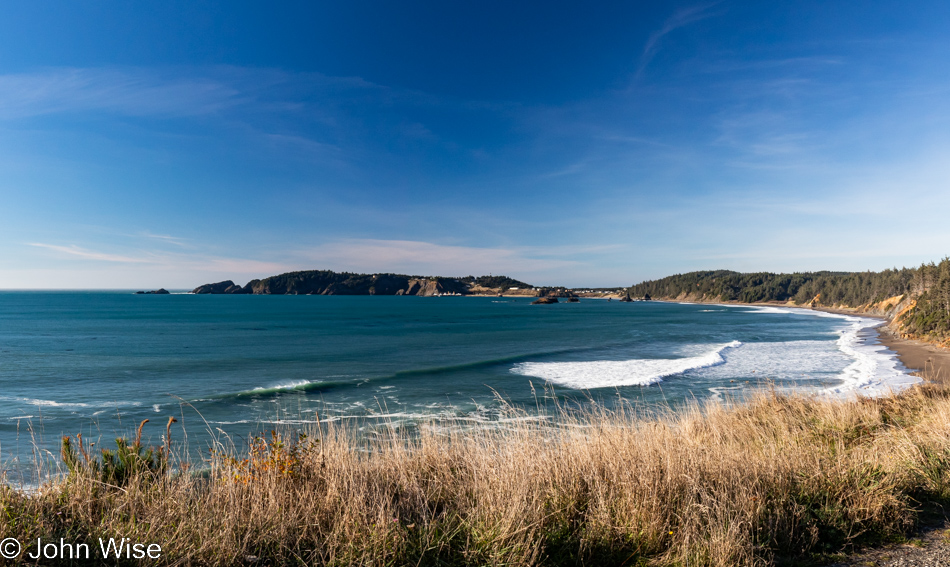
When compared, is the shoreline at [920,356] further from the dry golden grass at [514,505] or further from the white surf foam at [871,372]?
the dry golden grass at [514,505]

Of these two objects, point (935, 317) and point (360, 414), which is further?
point (935, 317)

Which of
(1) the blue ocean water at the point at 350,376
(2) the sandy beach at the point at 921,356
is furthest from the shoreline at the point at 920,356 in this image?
(1) the blue ocean water at the point at 350,376

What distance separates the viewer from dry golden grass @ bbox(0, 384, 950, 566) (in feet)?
12.9

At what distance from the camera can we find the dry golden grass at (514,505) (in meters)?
3.93

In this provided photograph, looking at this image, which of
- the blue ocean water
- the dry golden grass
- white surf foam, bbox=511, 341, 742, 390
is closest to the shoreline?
the blue ocean water

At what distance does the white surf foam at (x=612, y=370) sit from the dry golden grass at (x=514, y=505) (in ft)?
57.0

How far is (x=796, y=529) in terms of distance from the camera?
4.57 meters

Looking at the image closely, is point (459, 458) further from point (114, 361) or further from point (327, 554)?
point (114, 361)

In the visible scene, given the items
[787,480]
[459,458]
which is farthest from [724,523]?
[459,458]

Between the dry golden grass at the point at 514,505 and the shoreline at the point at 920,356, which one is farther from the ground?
the dry golden grass at the point at 514,505

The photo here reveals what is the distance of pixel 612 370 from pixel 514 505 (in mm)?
25837

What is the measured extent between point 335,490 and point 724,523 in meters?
3.83

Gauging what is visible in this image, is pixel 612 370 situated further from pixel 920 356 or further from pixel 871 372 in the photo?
pixel 920 356

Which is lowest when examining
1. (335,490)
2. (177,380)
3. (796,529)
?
(177,380)
